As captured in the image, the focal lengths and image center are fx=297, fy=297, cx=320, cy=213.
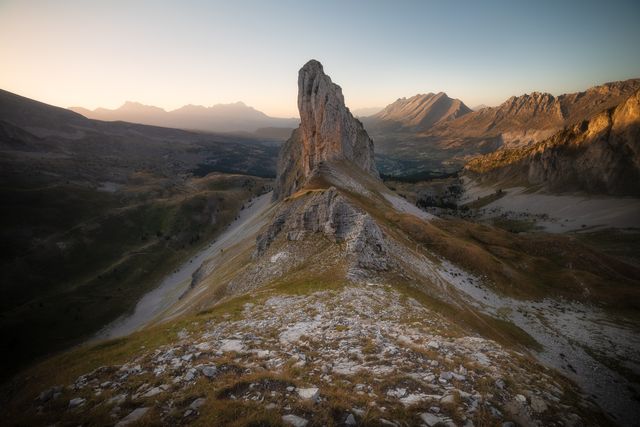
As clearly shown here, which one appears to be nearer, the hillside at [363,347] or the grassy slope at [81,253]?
the hillside at [363,347]

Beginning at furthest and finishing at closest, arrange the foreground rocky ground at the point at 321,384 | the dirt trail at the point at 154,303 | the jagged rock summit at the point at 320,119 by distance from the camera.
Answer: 1. the jagged rock summit at the point at 320,119
2. the dirt trail at the point at 154,303
3. the foreground rocky ground at the point at 321,384

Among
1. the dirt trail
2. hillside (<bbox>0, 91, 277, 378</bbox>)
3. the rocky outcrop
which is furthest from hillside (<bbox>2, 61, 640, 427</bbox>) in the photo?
hillside (<bbox>0, 91, 277, 378</bbox>)

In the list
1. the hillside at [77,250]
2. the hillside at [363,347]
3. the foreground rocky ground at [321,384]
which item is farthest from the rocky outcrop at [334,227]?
the hillside at [77,250]

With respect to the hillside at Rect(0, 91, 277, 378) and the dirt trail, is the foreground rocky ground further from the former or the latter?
the hillside at Rect(0, 91, 277, 378)

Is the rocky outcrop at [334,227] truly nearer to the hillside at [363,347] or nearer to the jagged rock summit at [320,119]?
the hillside at [363,347]

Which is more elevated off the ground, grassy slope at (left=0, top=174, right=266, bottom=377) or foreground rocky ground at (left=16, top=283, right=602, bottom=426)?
foreground rocky ground at (left=16, top=283, right=602, bottom=426)

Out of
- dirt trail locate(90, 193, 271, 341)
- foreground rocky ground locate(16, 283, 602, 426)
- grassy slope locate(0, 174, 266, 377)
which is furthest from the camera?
grassy slope locate(0, 174, 266, 377)
